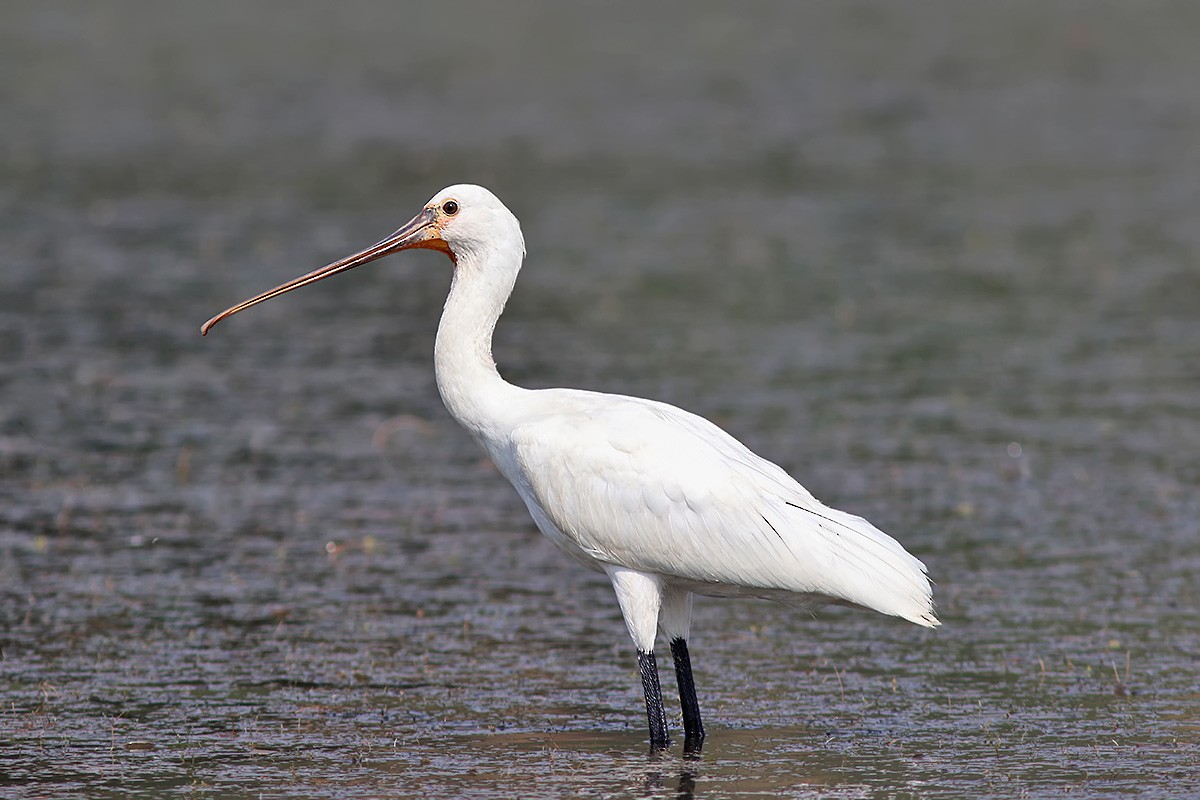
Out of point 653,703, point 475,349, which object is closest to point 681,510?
point 653,703

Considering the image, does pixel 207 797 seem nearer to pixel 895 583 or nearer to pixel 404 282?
pixel 895 583

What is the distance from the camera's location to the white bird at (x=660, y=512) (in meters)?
8.34

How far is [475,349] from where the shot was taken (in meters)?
8.84

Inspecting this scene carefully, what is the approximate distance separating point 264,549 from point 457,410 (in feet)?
10.0

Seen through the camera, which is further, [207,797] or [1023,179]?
[1023,179]

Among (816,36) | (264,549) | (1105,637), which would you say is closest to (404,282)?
(264,549)

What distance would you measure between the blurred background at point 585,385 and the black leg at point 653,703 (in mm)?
158

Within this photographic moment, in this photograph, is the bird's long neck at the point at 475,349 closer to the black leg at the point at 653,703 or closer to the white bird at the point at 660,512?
the white bird at the point at 660,512

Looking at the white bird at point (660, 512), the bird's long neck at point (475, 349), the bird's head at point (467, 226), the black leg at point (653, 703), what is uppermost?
the bird's head at point (467, 226)

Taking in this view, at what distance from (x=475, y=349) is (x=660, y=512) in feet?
3.49

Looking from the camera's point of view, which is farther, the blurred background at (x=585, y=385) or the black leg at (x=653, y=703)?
the blurred background at (x=585, y=385)

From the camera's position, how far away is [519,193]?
75.4 ft

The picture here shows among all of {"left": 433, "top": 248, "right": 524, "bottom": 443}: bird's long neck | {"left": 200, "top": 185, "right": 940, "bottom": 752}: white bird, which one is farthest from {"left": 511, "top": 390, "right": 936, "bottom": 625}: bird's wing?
{"left": 433, "top": 248, "right": 524, "bottom": 443}: bird's long neck

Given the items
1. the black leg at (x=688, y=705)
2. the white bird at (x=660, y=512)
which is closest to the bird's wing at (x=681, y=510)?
the white bird at (x=660, y=512)
